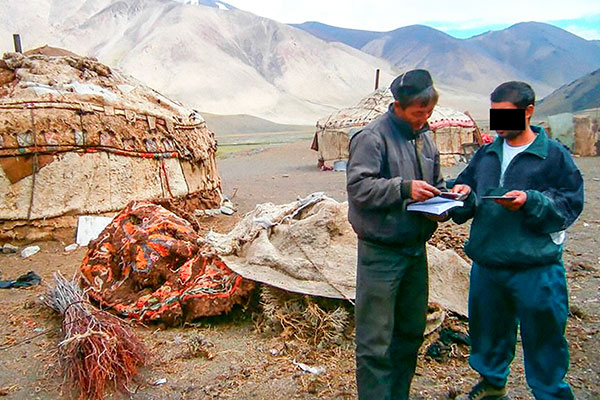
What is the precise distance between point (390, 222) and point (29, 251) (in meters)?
4.61

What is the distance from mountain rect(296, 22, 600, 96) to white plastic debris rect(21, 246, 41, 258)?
222 ft

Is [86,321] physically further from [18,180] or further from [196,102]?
[196,102]

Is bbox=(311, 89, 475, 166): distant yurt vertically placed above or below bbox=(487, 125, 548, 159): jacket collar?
below

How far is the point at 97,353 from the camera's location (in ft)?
8.87

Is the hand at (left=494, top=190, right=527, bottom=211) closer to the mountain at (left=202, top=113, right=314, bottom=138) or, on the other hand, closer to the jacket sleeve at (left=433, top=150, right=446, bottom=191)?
the jacket sleeve at (left=433, top=150, right=446, bottom=191)

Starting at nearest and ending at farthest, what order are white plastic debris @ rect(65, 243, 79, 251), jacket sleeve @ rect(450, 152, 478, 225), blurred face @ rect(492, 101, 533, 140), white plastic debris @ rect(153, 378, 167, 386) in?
blurred face @ rect(492, 101, 533, 140), jacket sleeve @ rect(450, 152, 478, 225), white plastic debris @ rect(153, 378, 167, 386), white plastic debris @ rect(65, 243, 79, 251)

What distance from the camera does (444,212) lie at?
6.63 feet

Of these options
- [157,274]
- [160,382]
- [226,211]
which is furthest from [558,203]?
[226,211]

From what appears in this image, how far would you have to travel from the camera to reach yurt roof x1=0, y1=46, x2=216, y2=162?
18.6 ft

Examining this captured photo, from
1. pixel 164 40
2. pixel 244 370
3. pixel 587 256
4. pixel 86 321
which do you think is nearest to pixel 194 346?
pixel 244 370

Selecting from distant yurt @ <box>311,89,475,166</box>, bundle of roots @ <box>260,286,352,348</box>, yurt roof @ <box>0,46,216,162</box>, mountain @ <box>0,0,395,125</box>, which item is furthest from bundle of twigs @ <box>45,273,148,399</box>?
mountain @ <box>0,0,395,125</box>

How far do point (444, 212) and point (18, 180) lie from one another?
5.02m

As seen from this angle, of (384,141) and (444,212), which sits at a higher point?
(384,141)

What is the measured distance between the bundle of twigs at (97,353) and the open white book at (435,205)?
5.75ft
